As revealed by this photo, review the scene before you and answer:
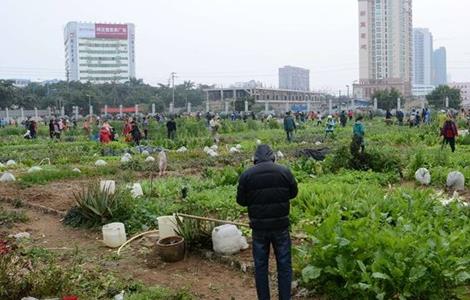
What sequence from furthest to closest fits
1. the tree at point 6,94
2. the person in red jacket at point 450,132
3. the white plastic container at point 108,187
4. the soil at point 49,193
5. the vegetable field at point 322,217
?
the tree at point 6,94
the person in red jacket at point 450,132
the soil at point 49,193
the white plastic container at point 108,187
the vegetable field at point 322,217

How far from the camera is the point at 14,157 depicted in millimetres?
20875

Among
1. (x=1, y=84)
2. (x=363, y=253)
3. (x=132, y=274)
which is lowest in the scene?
(x=132, y=274)

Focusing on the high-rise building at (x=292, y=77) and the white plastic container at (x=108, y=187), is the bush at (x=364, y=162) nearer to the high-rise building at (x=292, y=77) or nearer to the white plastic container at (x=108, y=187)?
the white plastic container at (x=108, y=187)

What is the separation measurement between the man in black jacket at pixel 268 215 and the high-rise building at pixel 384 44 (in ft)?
349

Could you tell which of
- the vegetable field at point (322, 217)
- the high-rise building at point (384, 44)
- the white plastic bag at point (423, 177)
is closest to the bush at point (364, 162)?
the vegetable field at point (322, 217)

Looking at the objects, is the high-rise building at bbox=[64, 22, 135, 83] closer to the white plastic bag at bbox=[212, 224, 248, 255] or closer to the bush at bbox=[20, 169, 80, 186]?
the bush at bbox=[20, 169, 80, 186]

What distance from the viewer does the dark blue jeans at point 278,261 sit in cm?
546

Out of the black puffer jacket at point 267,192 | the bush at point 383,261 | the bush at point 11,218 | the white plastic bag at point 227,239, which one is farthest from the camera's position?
the bush at point 11,218

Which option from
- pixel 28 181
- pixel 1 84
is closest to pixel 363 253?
pixel 28 181

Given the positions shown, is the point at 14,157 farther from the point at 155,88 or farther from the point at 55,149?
the point at 155,88

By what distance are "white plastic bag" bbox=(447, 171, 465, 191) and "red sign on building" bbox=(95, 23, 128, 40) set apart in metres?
137

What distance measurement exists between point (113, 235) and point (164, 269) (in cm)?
146

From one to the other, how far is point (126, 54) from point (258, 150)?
142 m

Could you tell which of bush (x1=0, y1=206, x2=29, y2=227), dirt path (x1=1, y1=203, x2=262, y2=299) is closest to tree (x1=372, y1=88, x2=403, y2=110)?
bush (x1=0, y1=206, x2=29, y2=227)
